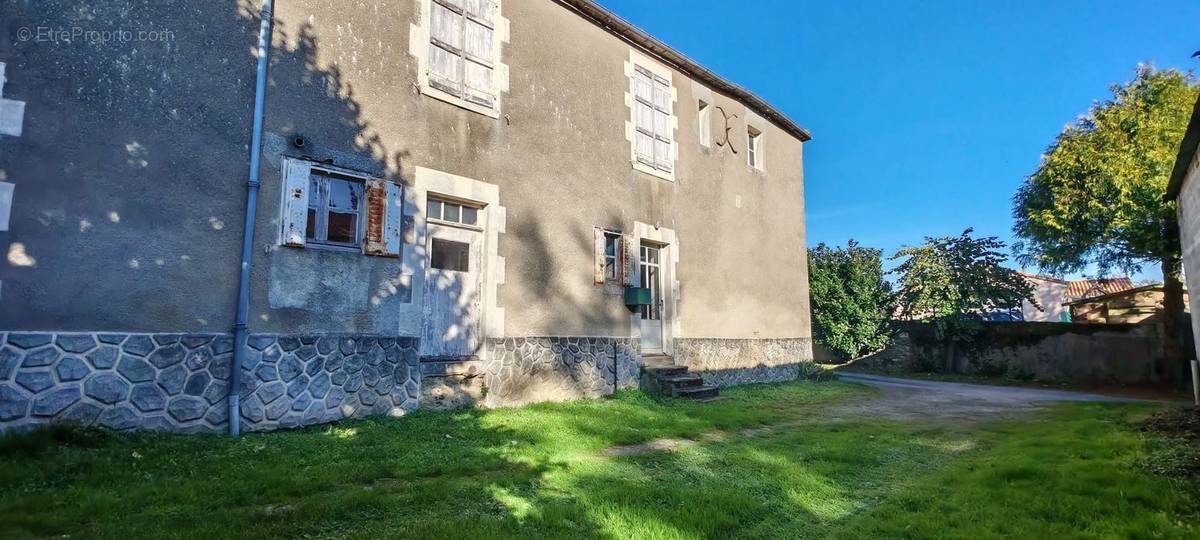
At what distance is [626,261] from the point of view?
9.23m

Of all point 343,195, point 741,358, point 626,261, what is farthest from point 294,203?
point 741,358

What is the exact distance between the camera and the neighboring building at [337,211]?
479 cm

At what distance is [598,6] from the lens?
9.07 metres

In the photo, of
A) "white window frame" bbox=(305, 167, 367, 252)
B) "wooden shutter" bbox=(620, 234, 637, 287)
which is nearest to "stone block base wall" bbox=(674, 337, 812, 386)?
"wooden shutter" bbox=(620, 234, 637, 287)

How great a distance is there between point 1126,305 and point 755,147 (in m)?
17.1

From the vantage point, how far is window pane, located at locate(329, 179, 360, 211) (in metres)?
6.30

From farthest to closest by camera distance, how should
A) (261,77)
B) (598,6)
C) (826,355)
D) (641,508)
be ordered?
(826,355), (598,6), (261,77), (641,508)

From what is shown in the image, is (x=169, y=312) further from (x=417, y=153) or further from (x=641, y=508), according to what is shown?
(x=641, y=508)

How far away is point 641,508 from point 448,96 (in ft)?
18.5

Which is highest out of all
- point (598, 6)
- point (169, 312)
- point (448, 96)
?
point (598, 6)

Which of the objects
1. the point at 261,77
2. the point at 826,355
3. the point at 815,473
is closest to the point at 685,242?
the point at 815,473

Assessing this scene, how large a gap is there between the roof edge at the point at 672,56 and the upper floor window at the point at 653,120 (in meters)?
0.41

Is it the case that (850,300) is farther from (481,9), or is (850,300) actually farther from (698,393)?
(481,9)

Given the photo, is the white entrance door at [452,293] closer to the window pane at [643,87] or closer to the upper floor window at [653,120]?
the upper floor window at [653,120]
